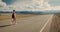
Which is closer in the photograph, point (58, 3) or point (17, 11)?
point (58, 3)

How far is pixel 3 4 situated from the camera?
735 inches

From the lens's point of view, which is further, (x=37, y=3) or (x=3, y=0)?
(x=3, y=0)

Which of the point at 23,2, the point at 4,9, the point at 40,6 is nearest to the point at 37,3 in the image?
the point at 40,6

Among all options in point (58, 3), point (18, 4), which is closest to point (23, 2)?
point (18, 4)

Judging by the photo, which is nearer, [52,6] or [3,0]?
[52,6]

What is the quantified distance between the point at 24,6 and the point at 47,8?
2064mm

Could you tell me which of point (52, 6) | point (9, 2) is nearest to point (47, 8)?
point (52, 6)

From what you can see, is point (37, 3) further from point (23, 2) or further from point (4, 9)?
point (4, 9)

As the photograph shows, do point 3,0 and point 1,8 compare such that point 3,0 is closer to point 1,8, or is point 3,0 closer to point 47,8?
point 1,8

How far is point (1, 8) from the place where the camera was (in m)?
18.4

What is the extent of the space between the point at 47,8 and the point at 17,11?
8.93 feet

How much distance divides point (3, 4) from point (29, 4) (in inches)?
93.0

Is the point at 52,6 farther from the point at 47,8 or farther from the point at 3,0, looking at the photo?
the point at 3,0

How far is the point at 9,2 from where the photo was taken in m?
18.8
